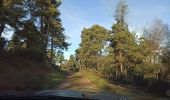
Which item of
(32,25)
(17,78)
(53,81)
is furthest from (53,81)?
(32,25)

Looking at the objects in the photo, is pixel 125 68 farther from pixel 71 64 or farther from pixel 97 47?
pixel 71 64

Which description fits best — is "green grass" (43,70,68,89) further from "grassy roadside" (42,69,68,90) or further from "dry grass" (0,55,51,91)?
"dry grass" (0,55,51,91)

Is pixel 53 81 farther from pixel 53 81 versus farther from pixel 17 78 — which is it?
pixel 17 78

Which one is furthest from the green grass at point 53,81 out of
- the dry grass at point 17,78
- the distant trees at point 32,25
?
the distant trees at point 32,25

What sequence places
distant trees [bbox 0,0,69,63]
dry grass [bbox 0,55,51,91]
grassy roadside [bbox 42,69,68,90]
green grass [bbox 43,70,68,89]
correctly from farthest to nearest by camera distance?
1. distant trees [bbox 0,0,69,63]
2. green grass [bbox 43,70,68,89]
3. grassy roadside [bbox 42,69,68,90]
4. dry grass [bbox 0,55,51,91]

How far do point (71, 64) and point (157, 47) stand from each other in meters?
70.5

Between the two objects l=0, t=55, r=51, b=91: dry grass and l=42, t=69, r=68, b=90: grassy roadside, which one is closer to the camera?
l=0, t=55, r=51, b=91: dry grass

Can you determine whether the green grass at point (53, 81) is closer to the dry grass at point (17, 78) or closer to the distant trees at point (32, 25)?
the dry grass at point (17, 78)

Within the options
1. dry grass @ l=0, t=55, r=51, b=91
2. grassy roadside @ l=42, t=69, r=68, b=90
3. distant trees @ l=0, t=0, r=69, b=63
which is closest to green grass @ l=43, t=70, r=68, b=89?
grassy roadside @ l=42, t=69, r=68, b=90

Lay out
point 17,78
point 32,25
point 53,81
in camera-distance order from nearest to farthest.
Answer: point 17,78 → point 53,81 → point 32,25

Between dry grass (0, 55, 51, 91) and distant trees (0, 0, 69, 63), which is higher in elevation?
distant trees (0, 0, 69, 63)

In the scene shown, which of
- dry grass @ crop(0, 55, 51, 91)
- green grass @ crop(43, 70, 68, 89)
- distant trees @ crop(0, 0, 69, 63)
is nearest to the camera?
dry grass @ crop(0, 55, 51, 91)

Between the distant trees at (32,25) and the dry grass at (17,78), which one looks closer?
the dry grass at (17,78)

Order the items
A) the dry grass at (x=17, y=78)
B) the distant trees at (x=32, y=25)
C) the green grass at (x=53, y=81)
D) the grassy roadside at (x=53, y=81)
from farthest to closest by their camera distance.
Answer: the distant trees at (x=32, y=25), the green grass at (x=53, y=81), the grassy roadside at (x=53, y=81), the dry grass at (x=17, y=78)
